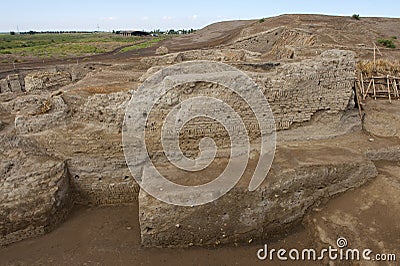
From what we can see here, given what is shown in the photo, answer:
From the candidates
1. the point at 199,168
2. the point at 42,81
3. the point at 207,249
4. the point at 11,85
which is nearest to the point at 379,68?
the point at 199,168

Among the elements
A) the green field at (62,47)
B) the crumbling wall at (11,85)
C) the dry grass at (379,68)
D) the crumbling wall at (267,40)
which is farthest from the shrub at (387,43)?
the green field at (62,47)

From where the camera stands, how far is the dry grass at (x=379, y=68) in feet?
41.9

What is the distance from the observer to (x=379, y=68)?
13375 mm

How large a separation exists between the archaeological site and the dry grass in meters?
4.16

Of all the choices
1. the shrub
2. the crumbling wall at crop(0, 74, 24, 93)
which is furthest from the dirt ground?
the shrub

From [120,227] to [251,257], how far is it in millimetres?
2864

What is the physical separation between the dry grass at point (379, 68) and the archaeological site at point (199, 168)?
164 inches

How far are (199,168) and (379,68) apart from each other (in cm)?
1023

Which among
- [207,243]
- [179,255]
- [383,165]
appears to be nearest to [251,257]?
[207,243]

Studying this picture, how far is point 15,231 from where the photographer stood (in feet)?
22.1

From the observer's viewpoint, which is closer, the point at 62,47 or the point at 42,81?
the point at 42,81

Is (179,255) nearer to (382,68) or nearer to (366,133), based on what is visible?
(366,133)

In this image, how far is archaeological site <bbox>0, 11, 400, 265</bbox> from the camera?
6203mm

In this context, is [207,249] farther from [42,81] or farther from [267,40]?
[267,40]
